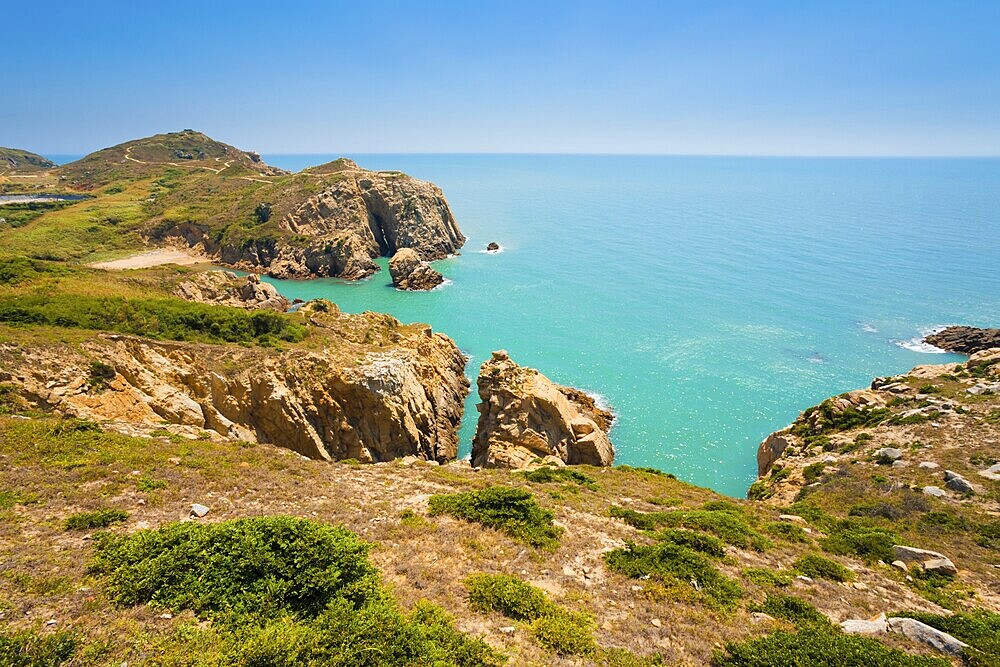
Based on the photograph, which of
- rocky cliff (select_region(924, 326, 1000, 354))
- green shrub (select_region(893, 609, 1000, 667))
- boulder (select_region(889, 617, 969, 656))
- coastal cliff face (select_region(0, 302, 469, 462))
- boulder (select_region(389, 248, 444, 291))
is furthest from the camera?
boulder (select_region(389, 248, 444, 291))

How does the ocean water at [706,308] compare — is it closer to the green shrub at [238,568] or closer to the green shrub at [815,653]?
the green shrub at [815,653]

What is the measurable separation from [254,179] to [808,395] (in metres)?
131

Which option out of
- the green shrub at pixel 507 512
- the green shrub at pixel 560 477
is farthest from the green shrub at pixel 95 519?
the green shrub at pixel 560 477

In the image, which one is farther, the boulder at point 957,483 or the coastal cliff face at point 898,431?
the coastal cliff face at point 898,431

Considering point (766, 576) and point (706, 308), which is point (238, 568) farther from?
point (706, 308)

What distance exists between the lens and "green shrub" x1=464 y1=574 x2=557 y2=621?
10.0 m

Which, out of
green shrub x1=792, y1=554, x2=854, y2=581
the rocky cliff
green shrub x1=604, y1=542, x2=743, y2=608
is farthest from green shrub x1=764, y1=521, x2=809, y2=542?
the rocky cliff

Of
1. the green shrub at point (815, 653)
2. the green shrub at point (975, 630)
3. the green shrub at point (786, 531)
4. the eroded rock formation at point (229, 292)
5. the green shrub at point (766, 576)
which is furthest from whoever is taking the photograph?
the eroded rock formation at point (229, 292)

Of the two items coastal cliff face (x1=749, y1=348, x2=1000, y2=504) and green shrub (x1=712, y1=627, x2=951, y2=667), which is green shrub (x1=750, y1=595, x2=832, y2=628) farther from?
coastal cliff face (x1=749, y1=348, x2=1000, y2=504)

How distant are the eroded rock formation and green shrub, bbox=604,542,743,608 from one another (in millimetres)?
52499

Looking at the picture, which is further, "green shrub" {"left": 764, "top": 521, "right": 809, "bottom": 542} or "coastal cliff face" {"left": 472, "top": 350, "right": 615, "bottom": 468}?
"coastal cliff face" {"left": 472, "top": 350, "right": 615, "bottom": 468}

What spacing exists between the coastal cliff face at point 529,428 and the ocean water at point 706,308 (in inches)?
176

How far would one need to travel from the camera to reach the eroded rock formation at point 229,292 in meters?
52.4

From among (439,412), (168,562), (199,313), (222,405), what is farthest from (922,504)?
(199,313)
